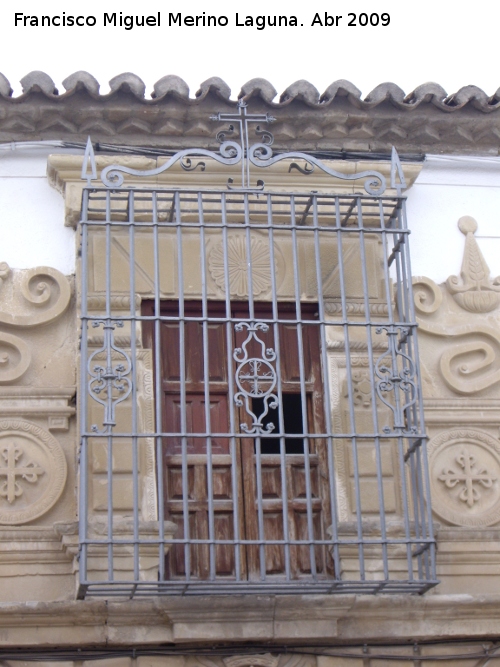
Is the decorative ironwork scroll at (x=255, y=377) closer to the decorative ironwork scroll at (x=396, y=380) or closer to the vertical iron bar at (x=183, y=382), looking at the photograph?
the vertical iron bar at (x=183, y=382)

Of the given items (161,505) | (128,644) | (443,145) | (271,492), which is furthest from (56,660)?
(443,145)

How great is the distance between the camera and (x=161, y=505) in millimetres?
5969

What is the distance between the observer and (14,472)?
633 centimetres

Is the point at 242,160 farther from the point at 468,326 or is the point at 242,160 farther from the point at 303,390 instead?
the point at 468,326

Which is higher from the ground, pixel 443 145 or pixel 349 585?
pixel 443 145

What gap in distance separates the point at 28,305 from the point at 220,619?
5.92 ft

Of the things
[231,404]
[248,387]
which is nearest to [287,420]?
[248,387]

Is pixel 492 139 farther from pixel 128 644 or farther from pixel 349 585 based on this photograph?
pixel 128 644

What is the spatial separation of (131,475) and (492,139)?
2.64 m

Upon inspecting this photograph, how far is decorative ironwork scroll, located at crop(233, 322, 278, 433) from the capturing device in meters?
6.08

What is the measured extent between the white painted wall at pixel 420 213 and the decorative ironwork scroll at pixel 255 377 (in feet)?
3.25

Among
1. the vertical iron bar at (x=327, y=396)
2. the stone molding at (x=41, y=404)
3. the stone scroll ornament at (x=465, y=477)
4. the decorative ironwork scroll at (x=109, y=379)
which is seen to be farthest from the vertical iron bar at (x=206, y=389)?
the stone scroll ornament at (x=465, y=477)

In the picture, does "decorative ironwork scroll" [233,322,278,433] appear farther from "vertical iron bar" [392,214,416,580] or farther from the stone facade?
"vertical iron bar" [392,214,416,580]

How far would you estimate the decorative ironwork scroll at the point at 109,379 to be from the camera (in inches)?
239
